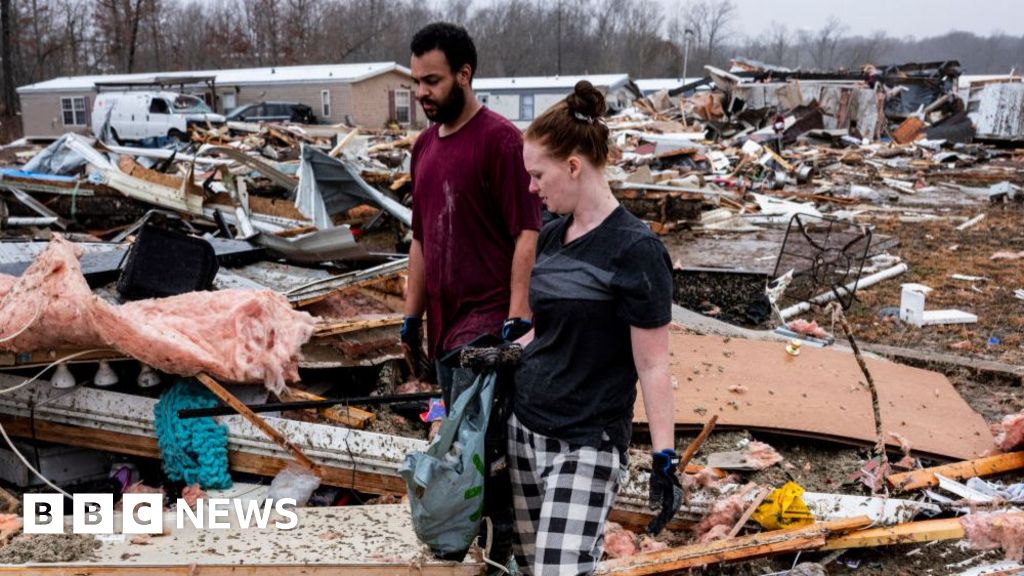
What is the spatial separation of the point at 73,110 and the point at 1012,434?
36.5 m

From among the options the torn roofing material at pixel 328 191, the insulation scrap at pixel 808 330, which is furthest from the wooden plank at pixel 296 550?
the torn roofing material at pixel 328 191

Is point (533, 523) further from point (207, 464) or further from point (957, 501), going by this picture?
point (957, 501)

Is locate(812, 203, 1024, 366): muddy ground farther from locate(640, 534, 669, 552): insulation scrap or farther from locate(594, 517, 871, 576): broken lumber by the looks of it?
locate(640, 534, 669, 552): insulation scrap

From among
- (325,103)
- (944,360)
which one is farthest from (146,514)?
(325,103)

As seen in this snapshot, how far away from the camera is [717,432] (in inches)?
162

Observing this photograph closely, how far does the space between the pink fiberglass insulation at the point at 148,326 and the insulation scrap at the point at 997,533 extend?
3.08 meters

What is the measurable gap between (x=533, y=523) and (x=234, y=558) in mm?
1281

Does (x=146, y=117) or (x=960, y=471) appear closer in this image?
(x=960, y=471)

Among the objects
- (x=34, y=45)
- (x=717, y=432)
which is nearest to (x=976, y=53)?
(x=34, y=45)

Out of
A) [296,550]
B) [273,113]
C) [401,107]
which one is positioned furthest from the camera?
[401,107]

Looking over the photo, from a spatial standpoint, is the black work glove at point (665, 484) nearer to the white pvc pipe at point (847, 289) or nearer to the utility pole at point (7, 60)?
the white pvc pipe at point (847, 289)

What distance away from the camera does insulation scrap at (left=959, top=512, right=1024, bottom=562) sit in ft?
10.4

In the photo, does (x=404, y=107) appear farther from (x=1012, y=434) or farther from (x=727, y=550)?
(x=727, y=550)

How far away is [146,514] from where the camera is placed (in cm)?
333
